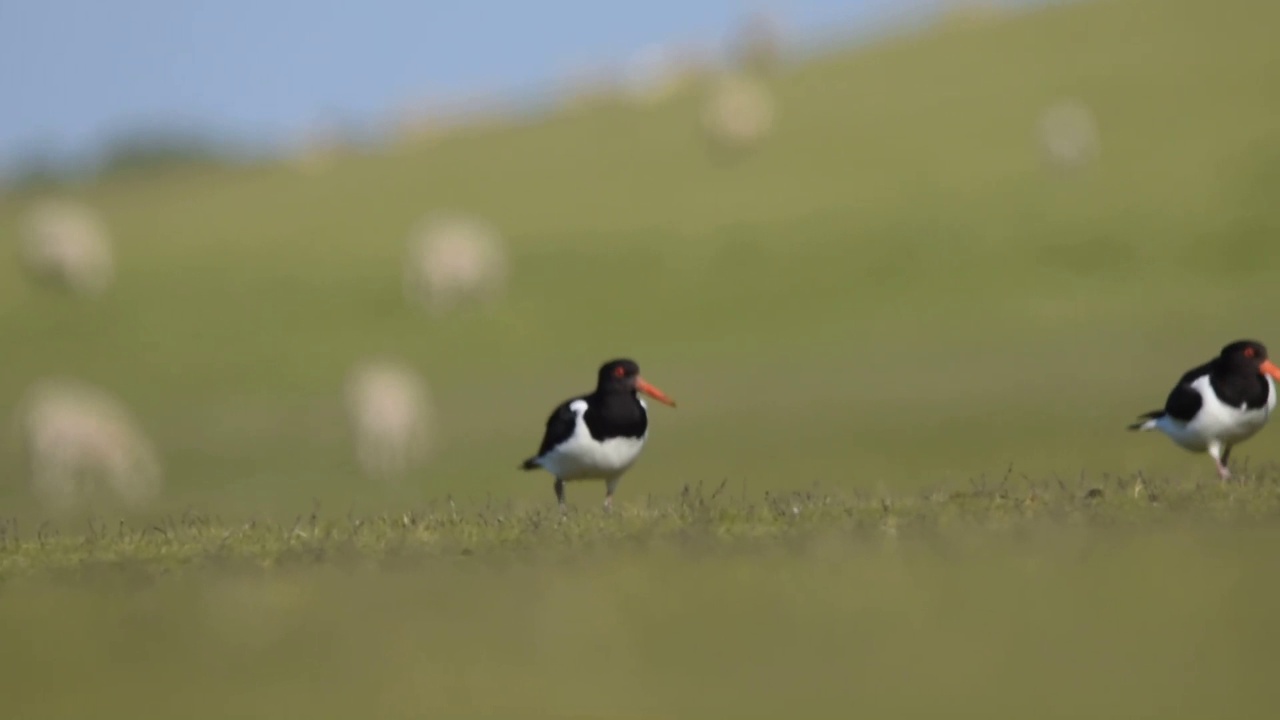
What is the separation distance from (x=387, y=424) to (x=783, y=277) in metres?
9.50

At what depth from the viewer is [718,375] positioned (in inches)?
1442

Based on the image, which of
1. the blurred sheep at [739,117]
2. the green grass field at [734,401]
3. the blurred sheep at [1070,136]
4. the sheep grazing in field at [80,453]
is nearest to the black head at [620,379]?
the green grass field at [734,401]

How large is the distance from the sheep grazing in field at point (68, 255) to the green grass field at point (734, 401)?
59 centimetres

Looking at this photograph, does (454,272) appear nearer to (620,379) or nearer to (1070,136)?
(1070,136)

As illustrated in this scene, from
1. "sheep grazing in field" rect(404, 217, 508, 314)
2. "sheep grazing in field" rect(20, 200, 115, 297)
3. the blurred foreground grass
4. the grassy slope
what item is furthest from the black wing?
"sheep grazing in field" rect(20, 200, 115, 297)

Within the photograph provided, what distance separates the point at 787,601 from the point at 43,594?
4.71m

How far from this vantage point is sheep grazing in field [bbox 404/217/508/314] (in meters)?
42.0

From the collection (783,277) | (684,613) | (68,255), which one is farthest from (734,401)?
(684,613)

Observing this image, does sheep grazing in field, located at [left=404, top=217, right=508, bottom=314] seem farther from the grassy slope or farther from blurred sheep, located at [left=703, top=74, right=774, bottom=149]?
blurred sheep, located at [left=703, top=74, right=774, bottom=149]

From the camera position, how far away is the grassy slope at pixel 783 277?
3322cm

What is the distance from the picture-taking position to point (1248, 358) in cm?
1658

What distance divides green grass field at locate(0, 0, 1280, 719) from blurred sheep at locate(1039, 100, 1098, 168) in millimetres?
371

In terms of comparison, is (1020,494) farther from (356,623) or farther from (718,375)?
(718,375)

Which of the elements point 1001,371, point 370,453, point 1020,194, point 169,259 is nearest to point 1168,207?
point 1020,194
